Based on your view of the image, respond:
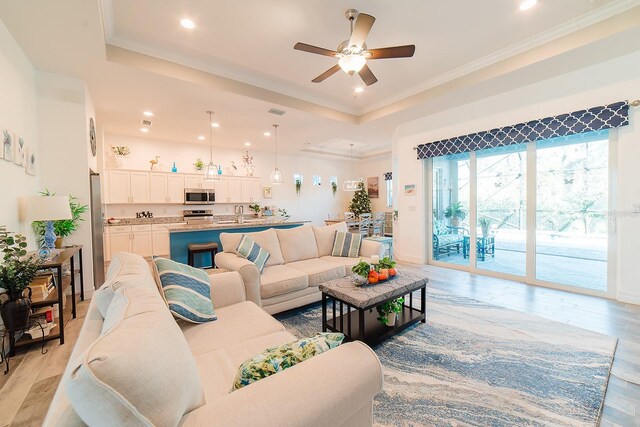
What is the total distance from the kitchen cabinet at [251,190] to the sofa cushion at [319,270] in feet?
15.2

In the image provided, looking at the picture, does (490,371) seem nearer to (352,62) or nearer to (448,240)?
(352,62)

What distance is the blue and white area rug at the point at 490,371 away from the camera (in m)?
1.63

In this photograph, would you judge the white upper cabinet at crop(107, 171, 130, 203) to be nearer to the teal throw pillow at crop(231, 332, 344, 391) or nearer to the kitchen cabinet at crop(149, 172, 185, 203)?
the kitchen cabinet at crop(149, 172, 185, 203)

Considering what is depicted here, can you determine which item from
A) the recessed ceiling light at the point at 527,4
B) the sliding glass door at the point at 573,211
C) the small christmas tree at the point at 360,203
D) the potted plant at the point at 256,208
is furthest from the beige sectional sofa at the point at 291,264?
the small christmas tree at the point at 360,203

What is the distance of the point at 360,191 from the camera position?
944 centimetres

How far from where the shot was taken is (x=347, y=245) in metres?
3.90

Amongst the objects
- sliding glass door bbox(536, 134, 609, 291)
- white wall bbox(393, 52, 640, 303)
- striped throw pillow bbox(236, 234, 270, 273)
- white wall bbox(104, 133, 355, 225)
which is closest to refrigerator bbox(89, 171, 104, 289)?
striped throw pillow bbox(236, 234, 270, 273)

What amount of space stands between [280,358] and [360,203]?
333 inches

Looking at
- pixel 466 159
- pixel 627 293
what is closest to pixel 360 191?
pixel 466 159

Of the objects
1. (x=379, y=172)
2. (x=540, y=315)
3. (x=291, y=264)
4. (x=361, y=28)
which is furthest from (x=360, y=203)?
(x=361, y=28)

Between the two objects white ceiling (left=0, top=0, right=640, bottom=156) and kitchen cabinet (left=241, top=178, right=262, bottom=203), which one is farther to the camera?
kitchen cabinet (left=241, top=178, right=262, bottom=203)

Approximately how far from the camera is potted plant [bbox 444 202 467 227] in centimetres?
501

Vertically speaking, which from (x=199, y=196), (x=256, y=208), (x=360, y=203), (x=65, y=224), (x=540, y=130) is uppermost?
(x=540, y=130)

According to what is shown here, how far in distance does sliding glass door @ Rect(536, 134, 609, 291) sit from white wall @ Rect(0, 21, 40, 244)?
→ 6.33m
